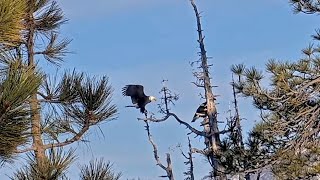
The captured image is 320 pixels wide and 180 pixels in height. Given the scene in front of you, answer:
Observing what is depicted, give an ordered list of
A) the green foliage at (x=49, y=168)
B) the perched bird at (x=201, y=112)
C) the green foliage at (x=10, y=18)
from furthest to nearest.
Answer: the perched bird at (x=201, y=112) < the green foliage at (x=49, y=168) < the green foliage at (x=10, y=18)

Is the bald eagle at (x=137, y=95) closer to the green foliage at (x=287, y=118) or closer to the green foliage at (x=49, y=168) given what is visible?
the green foliage at (x=287, y=118)

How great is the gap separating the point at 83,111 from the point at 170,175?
6775 millimetres

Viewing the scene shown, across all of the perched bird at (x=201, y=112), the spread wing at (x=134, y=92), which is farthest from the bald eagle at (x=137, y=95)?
the perched bird at (x=201, y=112)

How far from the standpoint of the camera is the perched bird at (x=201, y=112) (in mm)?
8047

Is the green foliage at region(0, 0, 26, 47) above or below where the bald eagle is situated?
below

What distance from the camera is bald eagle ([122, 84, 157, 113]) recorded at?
670 centimetres

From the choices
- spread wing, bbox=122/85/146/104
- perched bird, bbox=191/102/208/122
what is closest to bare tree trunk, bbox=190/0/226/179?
perched bird, bbox=191/102/208/122

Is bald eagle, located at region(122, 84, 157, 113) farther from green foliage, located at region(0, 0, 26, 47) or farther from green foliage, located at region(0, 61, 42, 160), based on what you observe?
green foliage, located at region(0, 0, 26, 47)

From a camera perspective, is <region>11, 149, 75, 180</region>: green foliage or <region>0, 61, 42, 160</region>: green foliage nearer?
<region>0, 61, 42, 160</region>: green foliage

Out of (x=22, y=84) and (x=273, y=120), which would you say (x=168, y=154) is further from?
(x=22, y=84)

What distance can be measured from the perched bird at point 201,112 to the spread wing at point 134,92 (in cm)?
111

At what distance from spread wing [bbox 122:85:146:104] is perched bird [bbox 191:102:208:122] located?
3.63 ft

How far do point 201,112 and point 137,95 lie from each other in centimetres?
137

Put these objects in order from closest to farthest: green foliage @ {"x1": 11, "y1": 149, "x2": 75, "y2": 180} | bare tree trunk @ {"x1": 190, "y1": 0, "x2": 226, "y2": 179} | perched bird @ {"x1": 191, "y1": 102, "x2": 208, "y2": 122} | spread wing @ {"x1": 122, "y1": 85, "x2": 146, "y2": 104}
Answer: green foliage @ {"x1": 11, "y1": 149, "x2": 75, "y2": 180}, spread wing @ {"x1": 122, "y1": 85, "x2": 146, "y2": 104}, bare tree trunk @ {"x1": 190, "y1": 0, "x2": 226, "y2": 179}, perched bird @ {"x1": 191, "y1": 102, "x2": 208, "y2": 122}
